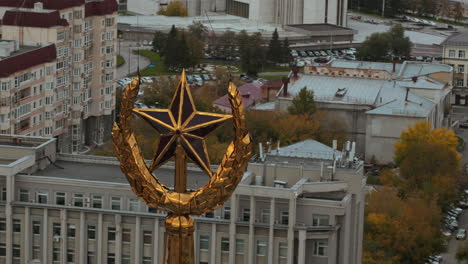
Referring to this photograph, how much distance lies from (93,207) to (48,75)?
122 ft

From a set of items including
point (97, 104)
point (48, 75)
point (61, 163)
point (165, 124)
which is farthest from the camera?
point (97, 104)

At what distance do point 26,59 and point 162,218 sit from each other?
1389 inches

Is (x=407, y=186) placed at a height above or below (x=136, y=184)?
below

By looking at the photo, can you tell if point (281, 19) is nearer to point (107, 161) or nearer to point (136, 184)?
point (107, 161)

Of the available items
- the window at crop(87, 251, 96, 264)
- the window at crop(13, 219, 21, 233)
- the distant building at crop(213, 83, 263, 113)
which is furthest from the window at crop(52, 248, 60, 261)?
the distant building at crop(213, 83, 263, 113)

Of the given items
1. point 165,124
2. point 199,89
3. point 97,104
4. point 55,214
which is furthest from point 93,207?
point 199,89

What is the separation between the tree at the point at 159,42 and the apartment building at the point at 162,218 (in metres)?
96.0

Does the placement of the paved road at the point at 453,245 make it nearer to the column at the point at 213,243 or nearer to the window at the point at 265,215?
the window at the point at 265,215

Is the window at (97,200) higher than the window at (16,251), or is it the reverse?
the window at (97,200)

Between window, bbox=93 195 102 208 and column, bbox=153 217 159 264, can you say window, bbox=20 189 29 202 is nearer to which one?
window, bbox=93 195 102 208

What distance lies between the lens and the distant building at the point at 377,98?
108625mm

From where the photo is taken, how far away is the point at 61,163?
66188 millimetres


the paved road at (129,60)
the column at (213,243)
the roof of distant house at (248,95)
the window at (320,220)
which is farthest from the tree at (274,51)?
the window at (320,220)

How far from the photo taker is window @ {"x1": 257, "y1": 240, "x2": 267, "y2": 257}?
200 feet
